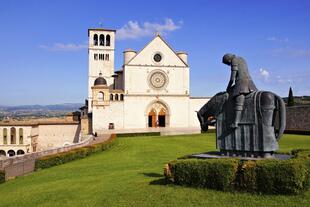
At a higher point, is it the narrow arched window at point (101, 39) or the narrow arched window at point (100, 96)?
→ the narrow arched window at point (101, 39)

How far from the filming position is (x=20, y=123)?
47.3 m

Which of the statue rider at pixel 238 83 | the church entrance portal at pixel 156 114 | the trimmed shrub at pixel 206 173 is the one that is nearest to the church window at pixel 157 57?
the church entrance portal at pixel 156 114

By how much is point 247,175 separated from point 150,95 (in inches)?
1722

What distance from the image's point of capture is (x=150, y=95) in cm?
5234

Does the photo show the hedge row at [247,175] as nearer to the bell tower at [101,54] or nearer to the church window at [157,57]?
the church window at [157,57]

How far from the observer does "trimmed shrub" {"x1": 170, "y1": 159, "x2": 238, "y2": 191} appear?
9.12m

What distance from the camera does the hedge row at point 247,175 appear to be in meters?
8.38

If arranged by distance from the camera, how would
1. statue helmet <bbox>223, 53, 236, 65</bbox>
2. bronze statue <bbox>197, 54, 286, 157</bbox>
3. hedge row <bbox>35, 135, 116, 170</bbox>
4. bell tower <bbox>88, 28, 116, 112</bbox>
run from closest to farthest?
bronze statue <bbox>197, 54, 286, 157</bbox> → statue helmet <bbox>223, 53, 236, 65</bbox> → hedge row <bbox>35, 135, 116, 170</bbox> → bell tower <bbox>88, 28, 116, 112</bbox>

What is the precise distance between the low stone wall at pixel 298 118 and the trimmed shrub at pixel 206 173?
3314 cm

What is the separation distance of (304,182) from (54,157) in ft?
52.8

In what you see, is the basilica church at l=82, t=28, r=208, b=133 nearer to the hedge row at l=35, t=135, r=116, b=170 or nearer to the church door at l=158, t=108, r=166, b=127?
the church door at l=158, t=108, r=166, b=127

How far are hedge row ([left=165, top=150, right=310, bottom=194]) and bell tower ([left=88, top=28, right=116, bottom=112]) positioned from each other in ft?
172

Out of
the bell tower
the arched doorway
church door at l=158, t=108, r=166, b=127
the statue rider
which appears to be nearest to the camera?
the statue rider

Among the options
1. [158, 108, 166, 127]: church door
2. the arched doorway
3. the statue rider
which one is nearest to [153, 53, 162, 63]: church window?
the arched doorway
